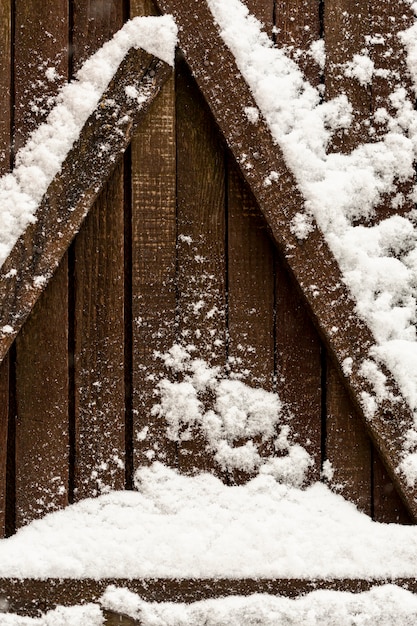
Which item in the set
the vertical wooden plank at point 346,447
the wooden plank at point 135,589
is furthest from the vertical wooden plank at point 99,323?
the vertical wooden plank at point 346,447

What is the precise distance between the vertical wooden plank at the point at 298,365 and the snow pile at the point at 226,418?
0.04 m

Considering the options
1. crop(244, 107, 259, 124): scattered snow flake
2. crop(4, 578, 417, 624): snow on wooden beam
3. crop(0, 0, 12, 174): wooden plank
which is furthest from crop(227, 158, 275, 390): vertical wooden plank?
crop(0, 0, 12, 174): wooden plank

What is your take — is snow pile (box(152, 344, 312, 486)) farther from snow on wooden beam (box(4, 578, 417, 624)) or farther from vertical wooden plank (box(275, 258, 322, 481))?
snow on wooden beam (box(4, 578, 417, 624))

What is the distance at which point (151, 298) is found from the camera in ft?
6.14

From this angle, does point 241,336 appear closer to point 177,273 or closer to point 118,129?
point 177,273

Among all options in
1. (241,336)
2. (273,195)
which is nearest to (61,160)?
(273,195)

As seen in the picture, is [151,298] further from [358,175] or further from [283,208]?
[358,175]

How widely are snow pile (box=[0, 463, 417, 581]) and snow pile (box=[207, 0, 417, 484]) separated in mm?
253

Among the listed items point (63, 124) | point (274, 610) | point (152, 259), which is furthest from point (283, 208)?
point (274, 610)

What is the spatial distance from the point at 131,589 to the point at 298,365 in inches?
32.3

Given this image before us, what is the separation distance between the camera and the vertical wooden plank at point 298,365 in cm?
189

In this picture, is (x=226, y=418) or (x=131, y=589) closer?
(x=131, y=589)

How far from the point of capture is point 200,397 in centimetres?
188

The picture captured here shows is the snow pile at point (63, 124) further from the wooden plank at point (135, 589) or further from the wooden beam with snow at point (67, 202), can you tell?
the wooden plank at point (135, 589)
